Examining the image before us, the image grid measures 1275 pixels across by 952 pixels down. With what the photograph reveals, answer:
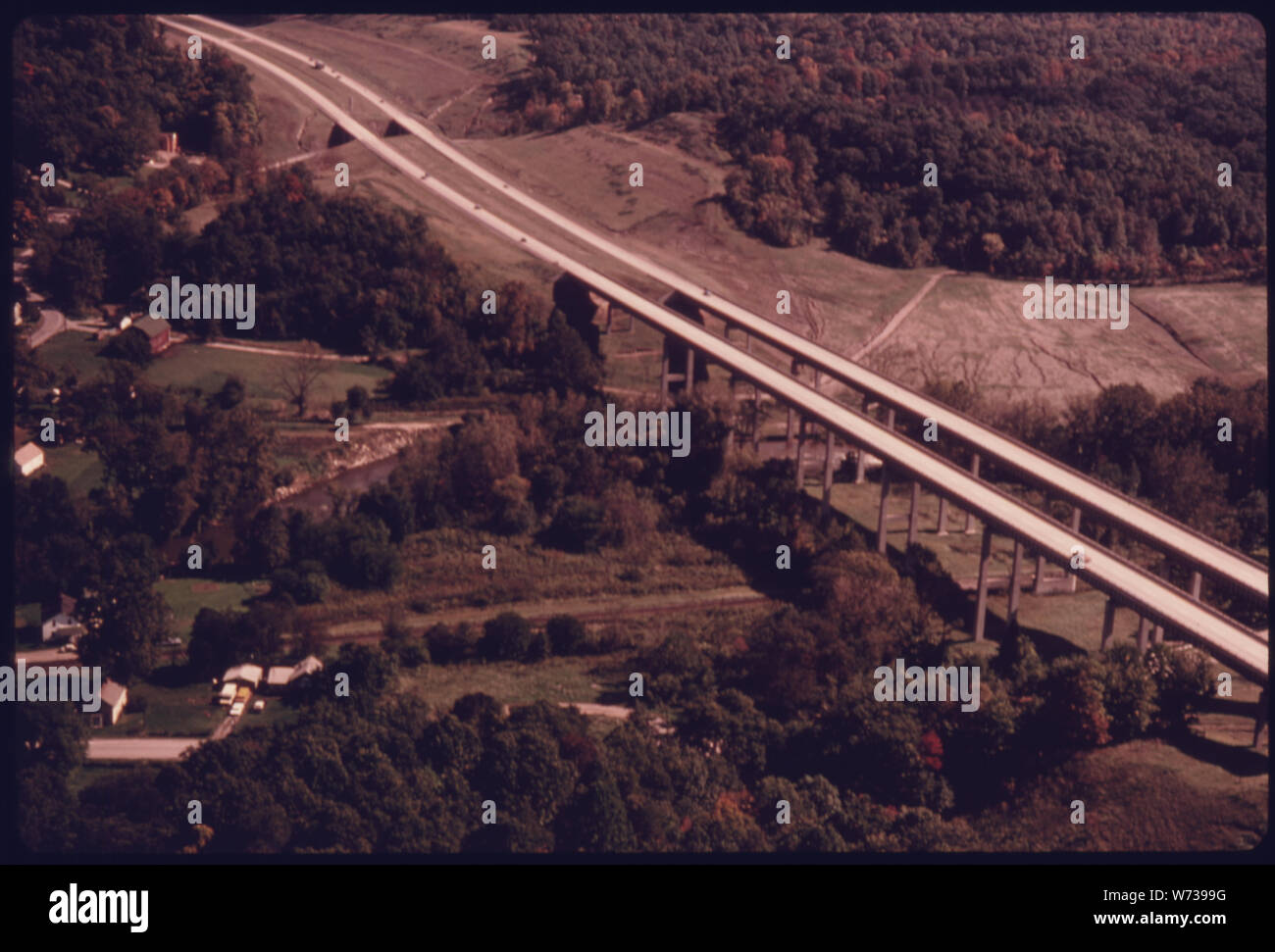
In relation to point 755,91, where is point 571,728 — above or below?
below

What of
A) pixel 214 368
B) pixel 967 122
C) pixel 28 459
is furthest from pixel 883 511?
pixel 967 122

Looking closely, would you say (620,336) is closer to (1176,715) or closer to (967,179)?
(967,179)

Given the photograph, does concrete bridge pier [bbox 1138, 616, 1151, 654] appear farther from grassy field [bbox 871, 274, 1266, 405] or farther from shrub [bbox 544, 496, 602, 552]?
grassy field [bbox 871, 274, 1266, 405]

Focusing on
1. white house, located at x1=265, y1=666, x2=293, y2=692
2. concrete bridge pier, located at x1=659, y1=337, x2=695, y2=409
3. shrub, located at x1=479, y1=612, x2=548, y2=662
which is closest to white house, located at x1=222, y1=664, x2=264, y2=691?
white house, located at x1=265, y1=666, x2=293, y2=692

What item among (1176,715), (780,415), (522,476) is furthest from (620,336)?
(1176,715)

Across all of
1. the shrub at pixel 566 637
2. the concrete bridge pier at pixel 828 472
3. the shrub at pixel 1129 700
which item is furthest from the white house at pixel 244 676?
the shrub at pixel 1129 700

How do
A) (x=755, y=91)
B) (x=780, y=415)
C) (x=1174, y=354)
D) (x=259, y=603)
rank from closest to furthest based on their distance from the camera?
(x=259, y=603)
(x=780, y=415)
(x=1174, y=354)
(x=755, y=91)
